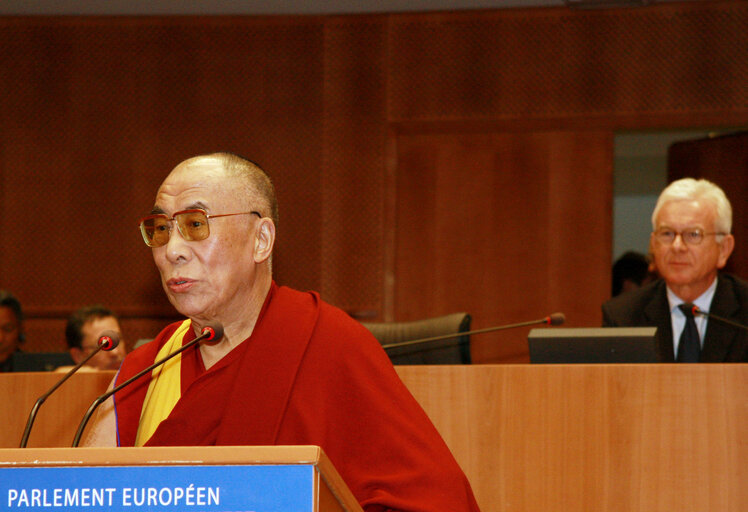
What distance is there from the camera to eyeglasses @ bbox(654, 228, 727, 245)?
3.58 metres

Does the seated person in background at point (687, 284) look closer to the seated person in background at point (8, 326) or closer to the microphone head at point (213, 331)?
the microphone head at point (213, 331)

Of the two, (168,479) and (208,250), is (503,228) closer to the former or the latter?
(208,250)

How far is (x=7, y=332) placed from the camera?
4746 millimetres

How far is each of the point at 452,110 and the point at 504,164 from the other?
1.45 ft

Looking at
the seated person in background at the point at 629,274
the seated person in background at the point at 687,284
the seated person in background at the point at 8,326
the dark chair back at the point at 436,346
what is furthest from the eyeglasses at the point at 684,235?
the seated person in background at the point at 8,326

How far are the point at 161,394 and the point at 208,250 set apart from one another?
35cm

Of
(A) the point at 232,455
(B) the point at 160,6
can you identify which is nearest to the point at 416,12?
(B) the point at 160,6

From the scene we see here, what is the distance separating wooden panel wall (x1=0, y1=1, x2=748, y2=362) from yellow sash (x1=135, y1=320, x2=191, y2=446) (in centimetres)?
349

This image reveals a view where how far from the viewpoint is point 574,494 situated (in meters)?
2.46

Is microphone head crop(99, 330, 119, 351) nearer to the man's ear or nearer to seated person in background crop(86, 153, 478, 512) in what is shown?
seated person in background crop(86, 153, 478, 512)

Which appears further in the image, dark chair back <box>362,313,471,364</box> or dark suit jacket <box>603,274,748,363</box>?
dark suit jacket <box>603,274,748,363</box>

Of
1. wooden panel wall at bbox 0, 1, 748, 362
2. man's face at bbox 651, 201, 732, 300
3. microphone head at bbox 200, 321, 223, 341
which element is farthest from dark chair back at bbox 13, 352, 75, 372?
man's face at bbox 651, 201, 732, 300

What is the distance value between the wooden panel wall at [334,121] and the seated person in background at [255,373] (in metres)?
3.48

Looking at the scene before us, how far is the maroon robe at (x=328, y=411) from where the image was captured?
187cm
